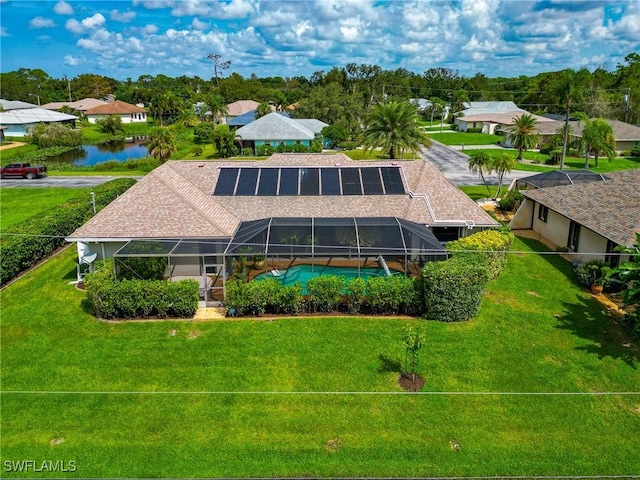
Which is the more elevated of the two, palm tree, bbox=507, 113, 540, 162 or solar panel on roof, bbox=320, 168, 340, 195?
palm tree, bbox=507, 113, 540, 162

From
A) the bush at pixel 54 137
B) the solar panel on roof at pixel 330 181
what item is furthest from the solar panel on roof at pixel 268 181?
the bush at pixel 54 137

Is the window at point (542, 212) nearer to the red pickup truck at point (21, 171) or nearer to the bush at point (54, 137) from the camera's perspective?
the red pickup truck at point (21, 171)

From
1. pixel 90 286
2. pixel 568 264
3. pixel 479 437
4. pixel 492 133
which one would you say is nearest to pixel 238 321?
pixel 90 286

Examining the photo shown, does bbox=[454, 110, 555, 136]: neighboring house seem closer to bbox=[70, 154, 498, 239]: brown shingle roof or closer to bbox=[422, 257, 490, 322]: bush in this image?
bbox=[70, 154, 498, 239]: brown shingle roof

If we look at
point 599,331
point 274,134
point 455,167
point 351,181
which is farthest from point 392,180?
point 274,134

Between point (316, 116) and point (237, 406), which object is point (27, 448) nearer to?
point (237, 406)

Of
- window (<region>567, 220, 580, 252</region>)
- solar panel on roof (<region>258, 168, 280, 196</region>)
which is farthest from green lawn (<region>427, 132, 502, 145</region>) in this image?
solar panel on roof (<region>258, 168, 280, 196</region>)

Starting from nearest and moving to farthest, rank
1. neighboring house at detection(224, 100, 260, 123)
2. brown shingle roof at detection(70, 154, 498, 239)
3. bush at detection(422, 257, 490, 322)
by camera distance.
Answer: bush at detection(422, 257, 490, 322) < brown shingle roof at detection(70, 154, 498, 239) < neighboring house at detection(224, 100, 260, 123)

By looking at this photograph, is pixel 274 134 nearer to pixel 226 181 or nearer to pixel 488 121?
pixel 226 181
